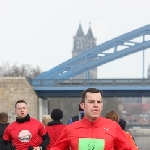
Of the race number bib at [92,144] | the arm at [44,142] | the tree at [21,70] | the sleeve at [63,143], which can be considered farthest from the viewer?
the tree at [21,70]

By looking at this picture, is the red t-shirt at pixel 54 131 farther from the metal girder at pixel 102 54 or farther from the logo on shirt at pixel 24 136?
the metal girder at pixel 102 54

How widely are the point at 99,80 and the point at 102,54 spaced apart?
5.43 m

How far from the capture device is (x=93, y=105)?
16.7ft

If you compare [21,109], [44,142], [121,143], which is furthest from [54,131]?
[121,143]

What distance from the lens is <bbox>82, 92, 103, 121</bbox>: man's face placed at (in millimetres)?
5086

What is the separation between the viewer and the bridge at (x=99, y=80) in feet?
151

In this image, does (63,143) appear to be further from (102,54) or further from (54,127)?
(102,54)

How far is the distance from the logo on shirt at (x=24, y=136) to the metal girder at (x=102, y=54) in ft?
139

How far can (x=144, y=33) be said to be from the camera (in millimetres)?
51156

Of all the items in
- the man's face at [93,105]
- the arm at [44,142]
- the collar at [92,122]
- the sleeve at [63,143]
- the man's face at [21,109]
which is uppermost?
the man's face at [93,105]

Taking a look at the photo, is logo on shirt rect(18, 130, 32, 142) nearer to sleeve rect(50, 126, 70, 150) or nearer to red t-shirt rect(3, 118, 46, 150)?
red t-shirt rect(3, 118, 46, 150)

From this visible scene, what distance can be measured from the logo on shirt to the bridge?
3617 cm

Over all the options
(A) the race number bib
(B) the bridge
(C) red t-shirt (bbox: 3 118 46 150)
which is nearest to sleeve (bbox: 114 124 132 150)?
(A) the race number bib

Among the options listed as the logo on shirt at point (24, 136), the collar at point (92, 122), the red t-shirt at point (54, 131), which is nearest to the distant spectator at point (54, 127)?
the red t-shirt at point (54, 131)
